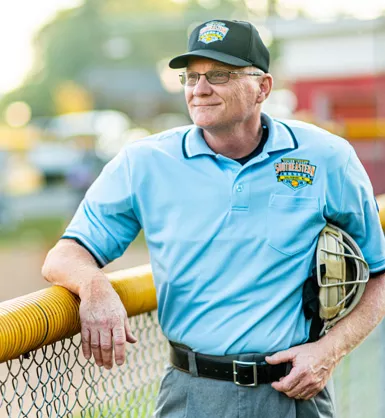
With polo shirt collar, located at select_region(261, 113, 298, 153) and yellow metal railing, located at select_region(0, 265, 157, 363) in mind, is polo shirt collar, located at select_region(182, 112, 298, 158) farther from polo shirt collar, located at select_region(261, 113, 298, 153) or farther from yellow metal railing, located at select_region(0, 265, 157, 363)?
yellow metal railing, located at select_region(0, 265, 157, 363)

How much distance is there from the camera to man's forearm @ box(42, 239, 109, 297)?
7.73ft

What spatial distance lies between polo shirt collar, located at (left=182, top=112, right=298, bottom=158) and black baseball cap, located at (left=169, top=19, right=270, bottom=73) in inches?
8.3

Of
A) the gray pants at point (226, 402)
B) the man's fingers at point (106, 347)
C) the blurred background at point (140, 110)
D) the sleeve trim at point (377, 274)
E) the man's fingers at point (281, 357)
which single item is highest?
the man's fingers at point (106, 347)

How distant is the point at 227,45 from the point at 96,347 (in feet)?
3.40

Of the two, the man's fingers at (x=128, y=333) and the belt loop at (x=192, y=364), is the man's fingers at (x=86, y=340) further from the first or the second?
the belt loop at (x=192, y=364)

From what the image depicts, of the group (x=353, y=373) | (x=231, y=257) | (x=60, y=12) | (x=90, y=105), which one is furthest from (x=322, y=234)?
(x=60, y=12)

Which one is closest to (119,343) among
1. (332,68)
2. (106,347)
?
(106,347)

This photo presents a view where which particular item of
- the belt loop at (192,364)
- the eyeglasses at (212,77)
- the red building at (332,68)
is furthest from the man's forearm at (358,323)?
the red building at (332,68)

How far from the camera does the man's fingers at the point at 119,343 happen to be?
7.48 ft

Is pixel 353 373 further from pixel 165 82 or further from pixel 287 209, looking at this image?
pixel 165 82

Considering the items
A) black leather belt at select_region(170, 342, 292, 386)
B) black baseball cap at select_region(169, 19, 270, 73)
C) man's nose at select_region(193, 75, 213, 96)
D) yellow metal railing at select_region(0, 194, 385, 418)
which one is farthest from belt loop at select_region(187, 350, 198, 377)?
black baseball cap at select_region(169, 19, 270, 73)

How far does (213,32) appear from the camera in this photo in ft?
8.99

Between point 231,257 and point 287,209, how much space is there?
0.23 metres

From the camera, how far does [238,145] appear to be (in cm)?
275
